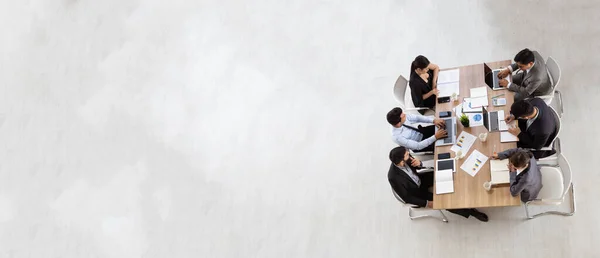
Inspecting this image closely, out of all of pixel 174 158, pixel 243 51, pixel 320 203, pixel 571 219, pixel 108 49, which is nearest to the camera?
pixel 571 219

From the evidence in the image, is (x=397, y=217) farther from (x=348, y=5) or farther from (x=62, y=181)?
(x=62, y=181)

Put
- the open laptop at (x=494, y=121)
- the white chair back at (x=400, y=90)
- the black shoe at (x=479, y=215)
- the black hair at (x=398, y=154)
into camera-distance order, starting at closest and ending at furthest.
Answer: the black hair at (x=398, y=154) < the open laptop at (x=494, y=121) < the black shoe at (x=479, y=215) < the white chair back at (x=400, y=90)

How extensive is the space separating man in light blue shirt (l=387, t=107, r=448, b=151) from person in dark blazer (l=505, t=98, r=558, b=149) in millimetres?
675

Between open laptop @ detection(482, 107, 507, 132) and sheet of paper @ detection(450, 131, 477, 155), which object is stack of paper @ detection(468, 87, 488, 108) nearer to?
open laptop @ detection(482, 107, 507, 132)

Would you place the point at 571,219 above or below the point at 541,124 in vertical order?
below

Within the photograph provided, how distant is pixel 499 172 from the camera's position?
4.68 meters

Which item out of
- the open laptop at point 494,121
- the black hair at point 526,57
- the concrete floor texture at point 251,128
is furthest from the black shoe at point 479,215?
the black hair at point 526,57

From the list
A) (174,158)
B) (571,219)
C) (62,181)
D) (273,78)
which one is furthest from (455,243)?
(62,181)

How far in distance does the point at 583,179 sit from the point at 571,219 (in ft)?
1.46

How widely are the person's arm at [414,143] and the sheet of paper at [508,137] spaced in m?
0.62

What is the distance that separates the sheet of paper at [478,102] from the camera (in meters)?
5.13

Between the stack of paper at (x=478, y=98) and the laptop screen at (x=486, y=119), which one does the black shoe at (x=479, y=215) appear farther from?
the stack of paper at (x=478, y=98)

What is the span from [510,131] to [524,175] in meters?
0.61

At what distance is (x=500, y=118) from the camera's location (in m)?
4.98
